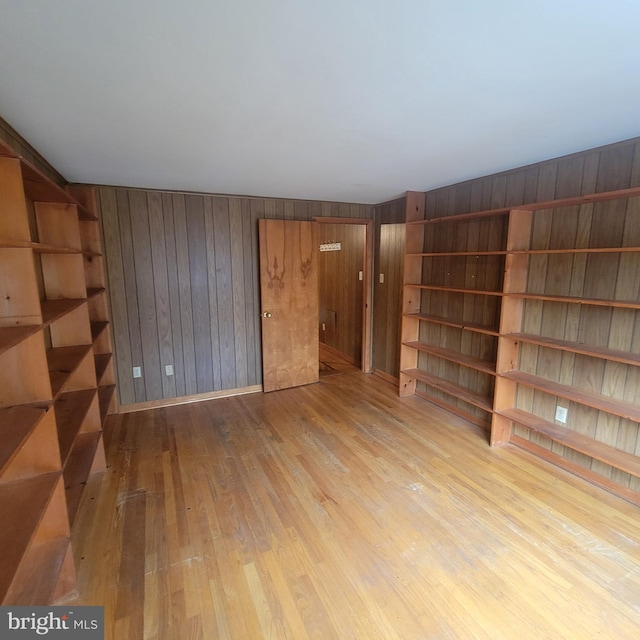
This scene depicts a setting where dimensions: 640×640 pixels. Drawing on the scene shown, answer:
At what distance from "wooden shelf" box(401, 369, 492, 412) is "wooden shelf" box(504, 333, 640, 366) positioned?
0.67 meters

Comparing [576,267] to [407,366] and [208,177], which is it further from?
[208,177]

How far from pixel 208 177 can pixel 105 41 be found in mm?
1891

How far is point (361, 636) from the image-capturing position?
4.81 ft

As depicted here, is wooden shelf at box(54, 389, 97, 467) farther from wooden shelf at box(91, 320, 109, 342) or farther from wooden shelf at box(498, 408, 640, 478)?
wooden shelf at box(498, 408, 640, 478)

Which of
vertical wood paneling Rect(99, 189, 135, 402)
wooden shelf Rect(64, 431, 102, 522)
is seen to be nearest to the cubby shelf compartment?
wooden shelf Rect(64, 431, 102, 522)

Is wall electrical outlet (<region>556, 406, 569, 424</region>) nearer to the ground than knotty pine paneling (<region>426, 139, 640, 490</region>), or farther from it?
nearer to the ground

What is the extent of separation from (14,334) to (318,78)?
1.51 m

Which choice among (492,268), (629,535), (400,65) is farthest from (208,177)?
(629,535)

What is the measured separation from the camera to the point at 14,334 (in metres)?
1.31

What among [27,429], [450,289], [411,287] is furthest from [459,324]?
[27,429]

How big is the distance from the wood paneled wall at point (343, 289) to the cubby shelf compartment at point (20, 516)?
3941 mm

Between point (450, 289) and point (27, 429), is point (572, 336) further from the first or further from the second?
point (27, 429)

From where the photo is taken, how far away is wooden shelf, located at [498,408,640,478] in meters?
2.19

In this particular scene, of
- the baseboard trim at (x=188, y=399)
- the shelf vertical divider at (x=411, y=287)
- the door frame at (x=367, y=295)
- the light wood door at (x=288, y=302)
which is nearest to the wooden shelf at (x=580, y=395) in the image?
the shelf vertical divider at (x=411, y=287)
